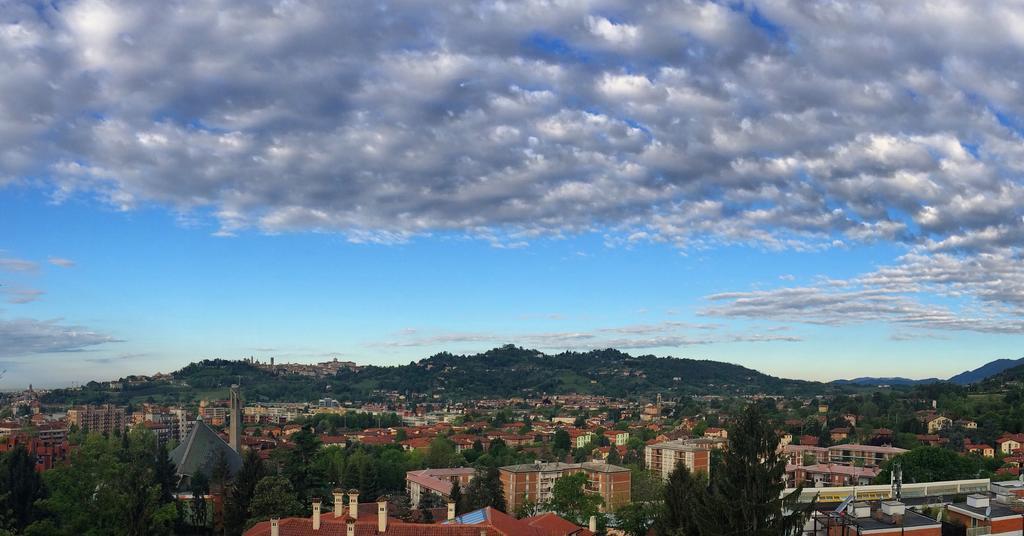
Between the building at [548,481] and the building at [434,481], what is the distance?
3.12 metres

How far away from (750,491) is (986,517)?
17.6 metres

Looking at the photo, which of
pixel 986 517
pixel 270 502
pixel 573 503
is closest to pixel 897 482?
pixel 986 517

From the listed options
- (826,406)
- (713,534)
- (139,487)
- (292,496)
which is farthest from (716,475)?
(826,406)

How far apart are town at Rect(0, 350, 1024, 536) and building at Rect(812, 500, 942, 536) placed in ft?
0.24

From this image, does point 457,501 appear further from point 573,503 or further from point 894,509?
point 894,509

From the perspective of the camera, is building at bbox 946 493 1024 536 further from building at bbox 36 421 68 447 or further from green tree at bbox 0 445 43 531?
building at bbox 36 421 68 447

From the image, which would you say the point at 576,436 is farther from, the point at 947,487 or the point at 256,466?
the point at 256,466

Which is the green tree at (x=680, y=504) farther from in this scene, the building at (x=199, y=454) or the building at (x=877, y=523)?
the building at (x=199, y=454)

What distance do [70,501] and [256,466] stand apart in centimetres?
901

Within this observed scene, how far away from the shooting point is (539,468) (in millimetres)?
63812

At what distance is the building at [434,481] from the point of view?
57.6 metres

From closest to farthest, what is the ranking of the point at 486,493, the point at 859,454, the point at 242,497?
the point at 242,497
the point at 486,493
the point at 859,454

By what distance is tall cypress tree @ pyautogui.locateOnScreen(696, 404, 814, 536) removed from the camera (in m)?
18.5

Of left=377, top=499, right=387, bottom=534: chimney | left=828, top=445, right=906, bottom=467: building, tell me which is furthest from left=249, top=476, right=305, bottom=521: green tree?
left=828, top=445, right=906, bottom=467: building
